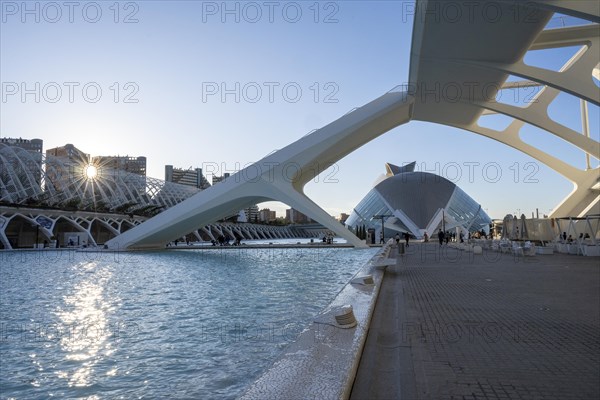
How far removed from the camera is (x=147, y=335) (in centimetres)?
495

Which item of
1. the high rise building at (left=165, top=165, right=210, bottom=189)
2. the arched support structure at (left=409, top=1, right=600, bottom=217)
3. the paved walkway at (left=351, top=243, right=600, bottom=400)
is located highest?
the high rise building at (left=165, top=165, right=210, bottom=189)

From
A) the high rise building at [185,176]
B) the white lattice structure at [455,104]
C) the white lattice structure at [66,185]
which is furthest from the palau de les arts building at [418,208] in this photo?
the high rise building at [185,176]

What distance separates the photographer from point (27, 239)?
125 feet

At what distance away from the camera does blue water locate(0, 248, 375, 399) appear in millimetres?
3479

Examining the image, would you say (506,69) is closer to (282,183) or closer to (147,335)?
(282,183)

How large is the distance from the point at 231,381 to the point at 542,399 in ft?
7.09

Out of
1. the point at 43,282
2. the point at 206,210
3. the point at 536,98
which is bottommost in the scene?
the point at 43,282

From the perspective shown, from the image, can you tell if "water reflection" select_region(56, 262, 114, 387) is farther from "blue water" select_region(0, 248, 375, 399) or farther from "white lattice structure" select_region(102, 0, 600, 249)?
"white lattice structure" select_region(102, 0, 600, 249)

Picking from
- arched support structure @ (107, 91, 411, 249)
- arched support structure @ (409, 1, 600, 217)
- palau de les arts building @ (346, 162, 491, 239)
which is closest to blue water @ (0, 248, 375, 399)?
arched support structure @ (409, 1, 600, 217)

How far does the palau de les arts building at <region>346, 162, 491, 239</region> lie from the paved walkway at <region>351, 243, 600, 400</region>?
34.0 meters

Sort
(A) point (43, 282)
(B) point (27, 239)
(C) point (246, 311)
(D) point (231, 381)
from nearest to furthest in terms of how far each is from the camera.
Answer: (D) point (231, 381) → (C) point (246, 311) → (A) point (43, 282) → (B) point (27, 239)

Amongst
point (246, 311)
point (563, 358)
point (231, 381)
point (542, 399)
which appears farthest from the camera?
point (246, 311)

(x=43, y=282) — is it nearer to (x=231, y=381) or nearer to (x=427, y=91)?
(x=231, y=381)

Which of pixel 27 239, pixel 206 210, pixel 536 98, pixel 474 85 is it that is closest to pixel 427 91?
pixel 474 85
